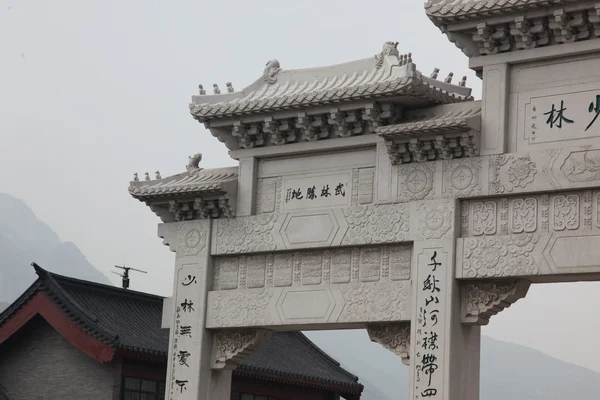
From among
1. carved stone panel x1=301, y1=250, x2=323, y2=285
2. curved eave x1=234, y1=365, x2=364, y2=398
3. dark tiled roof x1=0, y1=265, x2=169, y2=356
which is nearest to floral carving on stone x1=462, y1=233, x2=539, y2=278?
carved stone panel x1=301, y1=250, x2=323, y2=285

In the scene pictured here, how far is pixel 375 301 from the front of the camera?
10.7m

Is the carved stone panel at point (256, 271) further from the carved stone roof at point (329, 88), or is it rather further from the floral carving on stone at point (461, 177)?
the floral carving on stone at point (461, 177)

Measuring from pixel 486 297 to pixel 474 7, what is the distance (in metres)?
2.66

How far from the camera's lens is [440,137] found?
33.9ft

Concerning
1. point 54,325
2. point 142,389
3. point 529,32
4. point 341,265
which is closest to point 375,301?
point 341,265

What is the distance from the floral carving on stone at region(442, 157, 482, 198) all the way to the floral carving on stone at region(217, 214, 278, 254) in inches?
78.0

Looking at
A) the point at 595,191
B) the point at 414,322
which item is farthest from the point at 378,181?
the point at 595,191

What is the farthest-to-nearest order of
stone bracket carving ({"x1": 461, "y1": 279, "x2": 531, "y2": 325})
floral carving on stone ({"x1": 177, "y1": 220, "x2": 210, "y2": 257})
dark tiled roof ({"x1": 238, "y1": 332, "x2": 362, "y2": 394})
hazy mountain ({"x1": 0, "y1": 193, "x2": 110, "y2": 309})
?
hazy mountain ({"x1": 0, "y1": 193, "x2": 110, "y2": 309}) → dark tiled roof ({"x1": 238, "y1": 332, "x2": 362, "y2": 394}) → floral carving on stone ({"x1": 177, "y1": 220, "x2": 210, "y2": 257}) → stone bracket carving ({"x1": 461, "y1": 279, "x2": 531, "y2": 325})

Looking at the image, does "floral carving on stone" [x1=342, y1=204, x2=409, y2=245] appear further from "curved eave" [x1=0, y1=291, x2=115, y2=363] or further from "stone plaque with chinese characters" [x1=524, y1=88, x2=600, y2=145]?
"curved eave" [x1=0, y1=291, x2=115, y2=363]

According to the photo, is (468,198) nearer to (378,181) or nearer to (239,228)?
(378,181)

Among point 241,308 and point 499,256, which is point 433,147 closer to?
point 499,256

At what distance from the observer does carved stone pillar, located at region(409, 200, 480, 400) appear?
10.1m

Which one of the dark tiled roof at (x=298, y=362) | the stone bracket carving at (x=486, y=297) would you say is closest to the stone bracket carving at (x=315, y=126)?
the stone bracket carving at (x=486, y=297)

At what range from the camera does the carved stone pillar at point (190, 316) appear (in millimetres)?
11734
